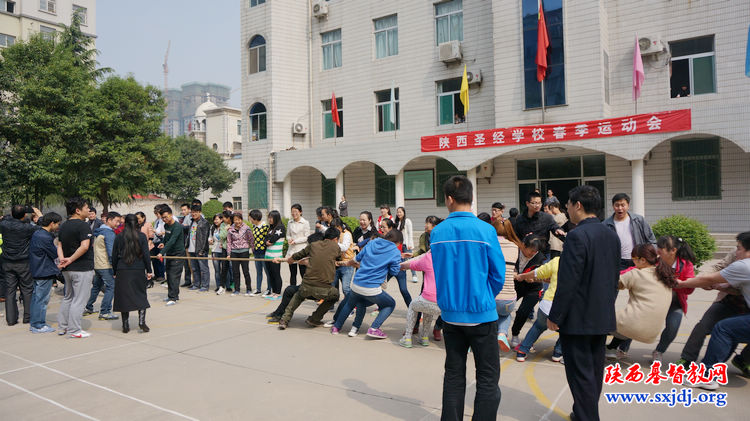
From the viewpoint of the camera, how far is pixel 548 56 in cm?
1549

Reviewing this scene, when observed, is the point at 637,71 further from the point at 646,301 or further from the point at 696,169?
the point at 646,301

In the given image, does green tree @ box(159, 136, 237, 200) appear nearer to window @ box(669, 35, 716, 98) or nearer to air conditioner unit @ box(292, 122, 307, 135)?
air conditioner unit @ box(292, 122, 307, 135)

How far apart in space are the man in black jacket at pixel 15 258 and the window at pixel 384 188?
1429 centimetres

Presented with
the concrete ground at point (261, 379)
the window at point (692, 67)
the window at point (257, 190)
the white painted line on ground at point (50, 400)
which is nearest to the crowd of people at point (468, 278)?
the concrete ground at point (261, 379)

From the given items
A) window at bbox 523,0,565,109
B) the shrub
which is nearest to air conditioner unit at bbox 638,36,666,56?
window at bbox 523,0,565,109

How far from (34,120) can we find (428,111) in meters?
16.1

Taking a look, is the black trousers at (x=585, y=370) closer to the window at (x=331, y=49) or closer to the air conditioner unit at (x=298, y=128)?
the air conditioner unit at (x=298, y=128)

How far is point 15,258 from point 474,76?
14882 millimetres

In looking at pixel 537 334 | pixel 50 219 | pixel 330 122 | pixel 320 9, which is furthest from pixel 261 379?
pixel 320 9

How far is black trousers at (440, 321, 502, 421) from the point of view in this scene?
327 cm

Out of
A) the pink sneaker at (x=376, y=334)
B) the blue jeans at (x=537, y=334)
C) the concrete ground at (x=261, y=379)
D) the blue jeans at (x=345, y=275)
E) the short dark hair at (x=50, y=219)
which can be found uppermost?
the short dark hair at (x=50, y=219)

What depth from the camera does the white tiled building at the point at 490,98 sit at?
1414cm

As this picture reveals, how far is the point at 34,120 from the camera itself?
19875 millimetres

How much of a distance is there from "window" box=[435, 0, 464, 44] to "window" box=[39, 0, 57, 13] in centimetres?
3595
